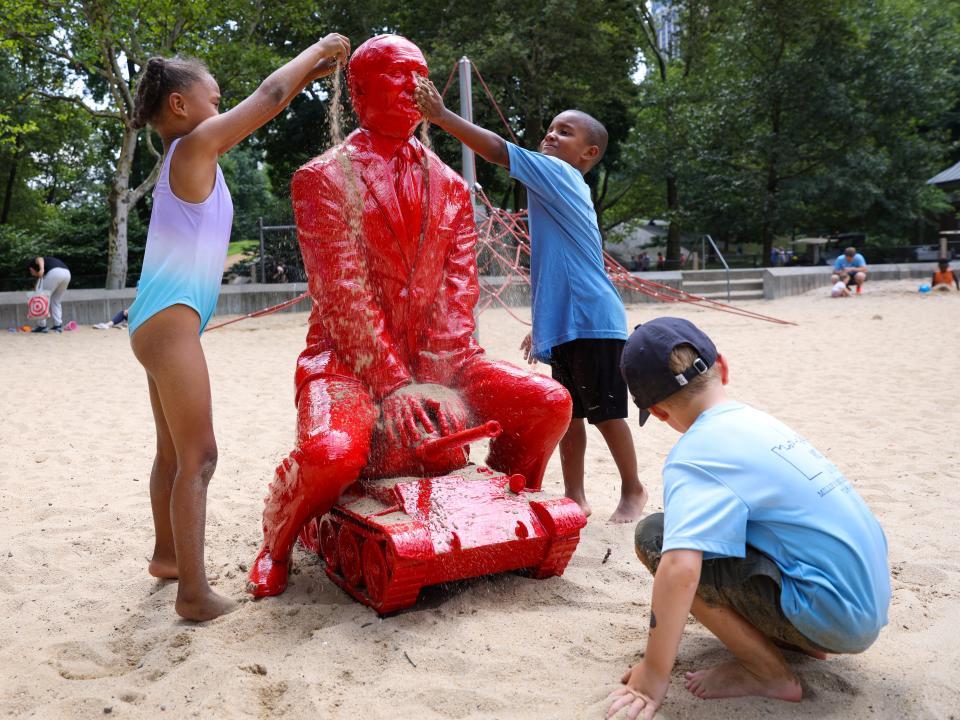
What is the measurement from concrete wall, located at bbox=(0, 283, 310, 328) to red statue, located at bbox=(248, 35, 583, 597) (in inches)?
445

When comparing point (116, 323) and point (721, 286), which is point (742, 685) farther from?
point (721, 286)

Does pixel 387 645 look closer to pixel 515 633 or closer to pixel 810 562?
pixel 515 633

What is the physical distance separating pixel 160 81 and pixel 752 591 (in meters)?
2.36

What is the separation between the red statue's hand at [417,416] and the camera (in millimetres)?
2963

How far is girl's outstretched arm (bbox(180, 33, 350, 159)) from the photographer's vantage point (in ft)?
8.71

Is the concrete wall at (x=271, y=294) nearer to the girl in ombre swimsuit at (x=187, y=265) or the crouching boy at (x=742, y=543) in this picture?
the girl in ombre swimsuit at (x=187, y=265)

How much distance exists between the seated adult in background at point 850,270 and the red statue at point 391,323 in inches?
609

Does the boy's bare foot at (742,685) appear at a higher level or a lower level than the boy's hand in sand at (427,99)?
lower

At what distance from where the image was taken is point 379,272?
3.15 meters

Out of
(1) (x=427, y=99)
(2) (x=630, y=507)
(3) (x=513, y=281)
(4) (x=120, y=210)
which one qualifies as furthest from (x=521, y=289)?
(1) (x=427, y=99)

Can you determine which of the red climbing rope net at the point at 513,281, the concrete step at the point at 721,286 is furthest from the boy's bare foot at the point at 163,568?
the concrete step at the point at 721,286

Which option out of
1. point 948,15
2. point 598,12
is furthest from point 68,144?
point 948,15

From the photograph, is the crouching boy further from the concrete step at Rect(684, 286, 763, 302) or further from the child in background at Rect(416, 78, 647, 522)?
the concrete step at Rect(684, 286, 763, 302)

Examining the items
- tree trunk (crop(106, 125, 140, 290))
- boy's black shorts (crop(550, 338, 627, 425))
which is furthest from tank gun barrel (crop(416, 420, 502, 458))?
tree trunk (crop(106, 125, 140, 290))
